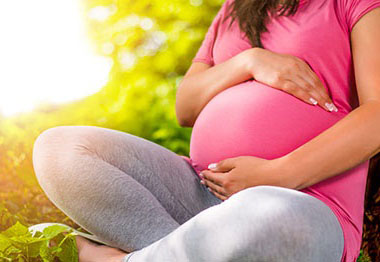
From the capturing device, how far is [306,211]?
1.35m

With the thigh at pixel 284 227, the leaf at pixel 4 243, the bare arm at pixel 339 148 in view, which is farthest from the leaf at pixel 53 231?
the bare arm at pixel 339 148

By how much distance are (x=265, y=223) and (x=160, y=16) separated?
311 centimetres

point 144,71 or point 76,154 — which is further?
point 144,71

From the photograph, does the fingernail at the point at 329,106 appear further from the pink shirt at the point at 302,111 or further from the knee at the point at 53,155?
the knee at the point at 53,155

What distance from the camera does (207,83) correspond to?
2.05 meters

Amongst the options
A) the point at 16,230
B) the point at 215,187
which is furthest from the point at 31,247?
the point at 215,187

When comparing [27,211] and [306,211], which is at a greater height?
[306,211]

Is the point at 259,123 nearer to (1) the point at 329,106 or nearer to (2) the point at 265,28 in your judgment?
(1) the point at 329,106

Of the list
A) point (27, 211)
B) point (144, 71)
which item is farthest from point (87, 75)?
point (27, 211)

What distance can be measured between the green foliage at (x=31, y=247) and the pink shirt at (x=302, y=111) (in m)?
0.56

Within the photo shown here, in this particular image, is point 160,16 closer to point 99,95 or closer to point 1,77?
point 99,95

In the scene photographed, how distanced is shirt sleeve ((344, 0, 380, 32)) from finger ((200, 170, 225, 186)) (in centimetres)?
65

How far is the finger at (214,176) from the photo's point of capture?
1.76 m

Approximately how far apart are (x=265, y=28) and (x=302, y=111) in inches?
16.5
